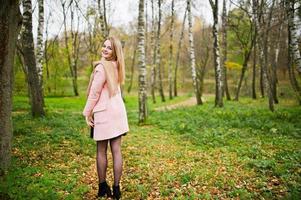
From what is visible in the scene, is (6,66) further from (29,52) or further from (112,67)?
(29,52)

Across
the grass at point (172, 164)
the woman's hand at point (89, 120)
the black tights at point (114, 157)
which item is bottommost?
the grass at point (172, 164)

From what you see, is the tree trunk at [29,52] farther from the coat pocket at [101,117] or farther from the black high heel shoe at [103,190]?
the black high heel shoe at [103,190]

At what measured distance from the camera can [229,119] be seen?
1352 centimetres

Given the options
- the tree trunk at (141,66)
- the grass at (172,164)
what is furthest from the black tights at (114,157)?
the tree trunk at (141,66)

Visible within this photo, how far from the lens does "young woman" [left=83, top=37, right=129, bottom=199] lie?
4578mm

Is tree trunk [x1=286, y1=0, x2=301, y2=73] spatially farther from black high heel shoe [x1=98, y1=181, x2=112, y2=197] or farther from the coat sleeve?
black high heel shoe [x1=98, y1=181, x2=112, y2=197]

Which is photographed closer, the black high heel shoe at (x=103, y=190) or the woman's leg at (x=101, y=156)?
the woman's leg at (x=101, y=156)

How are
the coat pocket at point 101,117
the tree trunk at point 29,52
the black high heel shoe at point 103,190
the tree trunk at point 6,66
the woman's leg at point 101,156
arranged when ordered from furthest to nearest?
the tree trunk at point 29,52, the tree trunk at point 6,66, the black high heel shoe at point 103,190, the woman's leg at point 101,156, the coat pocket at point 101,117

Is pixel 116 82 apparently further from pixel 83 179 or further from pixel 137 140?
pixel 137 140

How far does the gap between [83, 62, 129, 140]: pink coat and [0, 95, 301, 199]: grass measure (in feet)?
4.02

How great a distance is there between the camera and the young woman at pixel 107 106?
458 centimetres

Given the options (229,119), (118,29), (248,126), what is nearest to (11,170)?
(248,126)

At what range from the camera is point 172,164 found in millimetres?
6832

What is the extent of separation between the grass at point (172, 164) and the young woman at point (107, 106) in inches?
33.0
